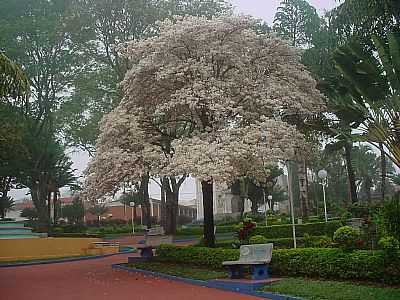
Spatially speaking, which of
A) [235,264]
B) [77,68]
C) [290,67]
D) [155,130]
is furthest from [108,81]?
[235,264]

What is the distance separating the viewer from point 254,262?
11.3m

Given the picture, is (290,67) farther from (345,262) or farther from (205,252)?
(345,262)

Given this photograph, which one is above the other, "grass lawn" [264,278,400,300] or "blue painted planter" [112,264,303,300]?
"grass lawn" [264,278,400,300]

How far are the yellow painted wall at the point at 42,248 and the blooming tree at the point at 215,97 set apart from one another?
28.5 feet

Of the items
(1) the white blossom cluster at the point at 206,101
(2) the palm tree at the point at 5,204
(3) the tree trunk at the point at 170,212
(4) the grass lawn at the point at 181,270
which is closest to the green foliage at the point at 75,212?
(2) the palm tree at the point at 5,204

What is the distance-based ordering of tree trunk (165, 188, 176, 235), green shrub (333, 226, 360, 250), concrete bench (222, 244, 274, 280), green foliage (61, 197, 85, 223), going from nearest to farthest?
1. green shrub (333, 226, 360, 250)
2. concrete bench (222, 244, 274, 280)
3. tree trunk (165, 188, 176, 235)
4. green foliage (61, 197, 85, 223)

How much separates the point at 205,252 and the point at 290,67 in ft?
20.5

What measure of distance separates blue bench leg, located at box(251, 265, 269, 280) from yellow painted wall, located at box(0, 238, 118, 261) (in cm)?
1362

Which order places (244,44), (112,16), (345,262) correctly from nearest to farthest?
(345,262)
(244,44)
(112,16)

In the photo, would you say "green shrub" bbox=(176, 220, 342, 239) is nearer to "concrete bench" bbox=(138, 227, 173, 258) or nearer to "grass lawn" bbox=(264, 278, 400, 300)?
"concrete bench" bbox=(138, 227, 173, 258)

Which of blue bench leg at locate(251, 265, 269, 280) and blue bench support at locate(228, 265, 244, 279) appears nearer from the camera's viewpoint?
blue bench leg at locate(251, 265, 269, 280)

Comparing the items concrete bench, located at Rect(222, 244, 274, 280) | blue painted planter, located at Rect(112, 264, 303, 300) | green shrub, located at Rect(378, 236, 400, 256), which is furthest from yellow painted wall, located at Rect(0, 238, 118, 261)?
green shrub, located at Rect(378, 236, 400, 256)

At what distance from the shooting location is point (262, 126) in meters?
14.0

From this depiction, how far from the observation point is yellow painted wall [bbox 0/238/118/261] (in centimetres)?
2203
